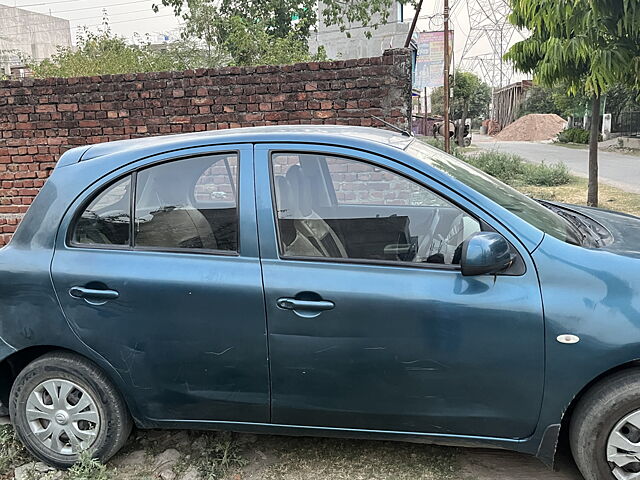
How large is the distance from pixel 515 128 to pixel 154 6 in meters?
38.2

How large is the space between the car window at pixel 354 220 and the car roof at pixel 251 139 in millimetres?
93

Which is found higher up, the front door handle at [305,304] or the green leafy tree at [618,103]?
the green leafy tree at [618,103]

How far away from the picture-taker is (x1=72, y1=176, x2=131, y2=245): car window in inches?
106

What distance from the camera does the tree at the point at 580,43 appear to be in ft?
17.8

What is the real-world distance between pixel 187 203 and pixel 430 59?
47.2ft

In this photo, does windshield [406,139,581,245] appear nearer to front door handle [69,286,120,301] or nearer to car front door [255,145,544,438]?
car front door [255,145,544,438]

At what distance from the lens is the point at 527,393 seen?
2311 millimetres

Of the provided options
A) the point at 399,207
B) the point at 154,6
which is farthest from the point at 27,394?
the point at 154,6

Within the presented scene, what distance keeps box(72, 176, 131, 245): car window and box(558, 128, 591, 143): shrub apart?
35.2m

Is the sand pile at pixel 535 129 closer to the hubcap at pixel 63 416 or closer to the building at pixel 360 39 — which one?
the building at pixel 360 39

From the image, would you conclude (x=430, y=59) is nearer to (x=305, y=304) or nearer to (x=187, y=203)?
(x=187, y=203)

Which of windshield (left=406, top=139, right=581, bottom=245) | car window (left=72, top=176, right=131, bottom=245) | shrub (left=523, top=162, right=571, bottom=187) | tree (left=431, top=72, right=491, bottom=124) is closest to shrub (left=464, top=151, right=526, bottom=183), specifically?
shrub (left=523, top=162, right=571, bottom=187)

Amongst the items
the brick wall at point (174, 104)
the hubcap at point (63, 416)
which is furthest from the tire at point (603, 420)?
the brick wall at point (174, 104)

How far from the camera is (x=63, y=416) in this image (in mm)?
2734
